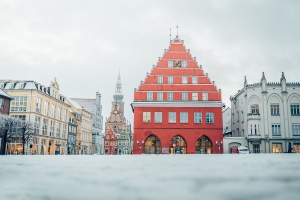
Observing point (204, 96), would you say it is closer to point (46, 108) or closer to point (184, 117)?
point (184, 117)

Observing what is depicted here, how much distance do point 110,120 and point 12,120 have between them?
8878 cm

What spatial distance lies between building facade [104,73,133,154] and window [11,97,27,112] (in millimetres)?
47766

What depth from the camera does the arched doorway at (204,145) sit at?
140 feet

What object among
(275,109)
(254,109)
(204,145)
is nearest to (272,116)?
(275,109)

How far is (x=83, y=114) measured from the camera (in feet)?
244

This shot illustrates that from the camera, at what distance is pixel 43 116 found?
50.5 m

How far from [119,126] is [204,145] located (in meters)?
81.6

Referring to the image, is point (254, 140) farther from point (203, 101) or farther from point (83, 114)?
point (83, 114)

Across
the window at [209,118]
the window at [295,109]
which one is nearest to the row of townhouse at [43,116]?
the window at [209,118]

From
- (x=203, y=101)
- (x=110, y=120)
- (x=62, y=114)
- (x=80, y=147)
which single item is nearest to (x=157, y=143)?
(x=203, y=101)

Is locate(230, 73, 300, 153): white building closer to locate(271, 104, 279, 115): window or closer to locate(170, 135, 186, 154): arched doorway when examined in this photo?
locate(271, 104, 279, 115): window

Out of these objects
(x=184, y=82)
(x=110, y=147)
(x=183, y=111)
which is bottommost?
(x=110, y=147)

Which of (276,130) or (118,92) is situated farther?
(118,92)

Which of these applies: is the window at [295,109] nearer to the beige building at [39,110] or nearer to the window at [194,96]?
the window at [194,96]
